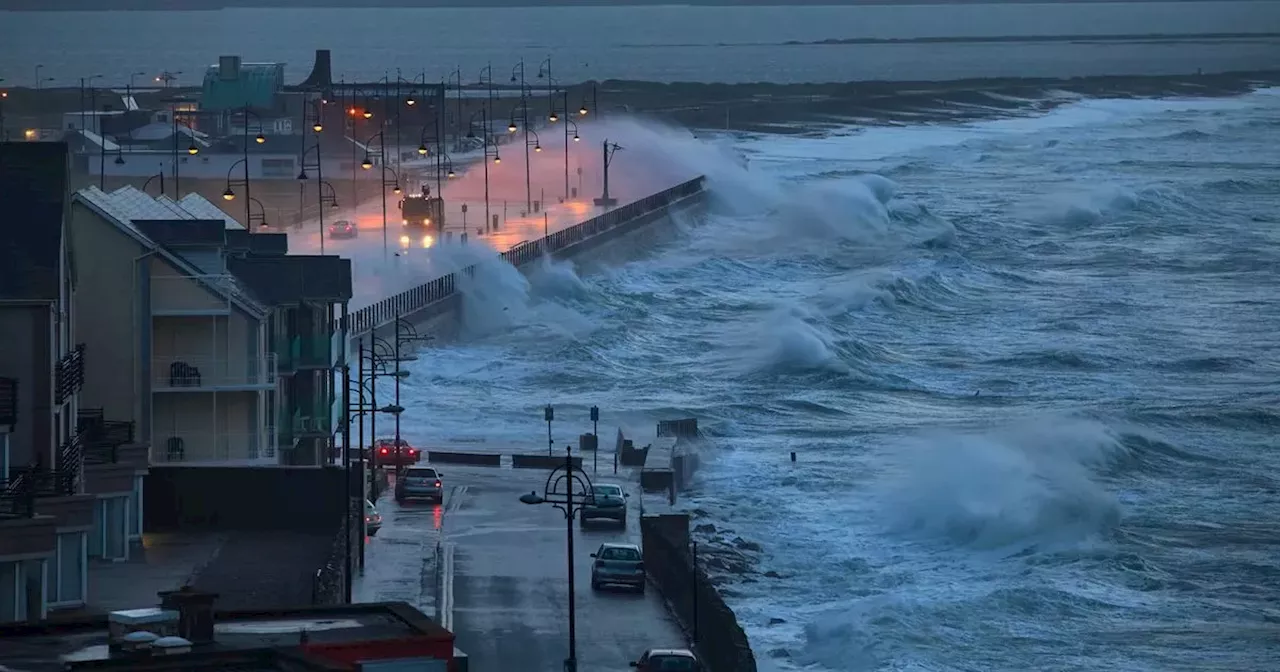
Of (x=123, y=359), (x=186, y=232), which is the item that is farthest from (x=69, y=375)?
(x=186, y=232)

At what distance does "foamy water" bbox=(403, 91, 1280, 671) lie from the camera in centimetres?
3036

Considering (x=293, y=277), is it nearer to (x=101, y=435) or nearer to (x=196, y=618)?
(x=101, y=435)

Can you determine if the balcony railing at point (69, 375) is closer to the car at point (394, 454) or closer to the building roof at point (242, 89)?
the car at point (394, 454)

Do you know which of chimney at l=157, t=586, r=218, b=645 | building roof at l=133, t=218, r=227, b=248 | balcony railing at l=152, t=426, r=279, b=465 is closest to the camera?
chimney at l=157, t=586, r=218, b=645

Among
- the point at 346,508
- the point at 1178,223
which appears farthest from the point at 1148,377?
the point at 1178,223

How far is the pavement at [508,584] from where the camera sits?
24938 millimetres

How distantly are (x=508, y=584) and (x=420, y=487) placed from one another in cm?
608

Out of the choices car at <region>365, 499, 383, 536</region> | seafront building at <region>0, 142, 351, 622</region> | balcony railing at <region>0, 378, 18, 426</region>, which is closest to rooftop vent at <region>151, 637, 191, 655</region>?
seafront building at <region>0, 142, 351, 622</region>

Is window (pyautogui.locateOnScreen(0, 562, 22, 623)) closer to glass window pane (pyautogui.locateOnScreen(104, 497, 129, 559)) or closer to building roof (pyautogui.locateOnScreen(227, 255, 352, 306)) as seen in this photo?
glass window pane (pyautogui.locateOnScreen(104, 497, 129, 559))

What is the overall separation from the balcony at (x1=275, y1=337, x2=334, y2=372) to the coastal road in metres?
2.75

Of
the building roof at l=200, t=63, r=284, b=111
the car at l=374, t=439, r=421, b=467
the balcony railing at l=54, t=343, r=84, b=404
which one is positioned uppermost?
the building roof at l=200, t=63, r=284, b=111

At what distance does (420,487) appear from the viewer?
33.9 meters

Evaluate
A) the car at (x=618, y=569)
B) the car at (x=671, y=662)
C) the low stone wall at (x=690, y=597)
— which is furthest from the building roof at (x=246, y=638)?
the car at (x=618, y=569)

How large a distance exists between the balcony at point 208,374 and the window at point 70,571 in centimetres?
621
